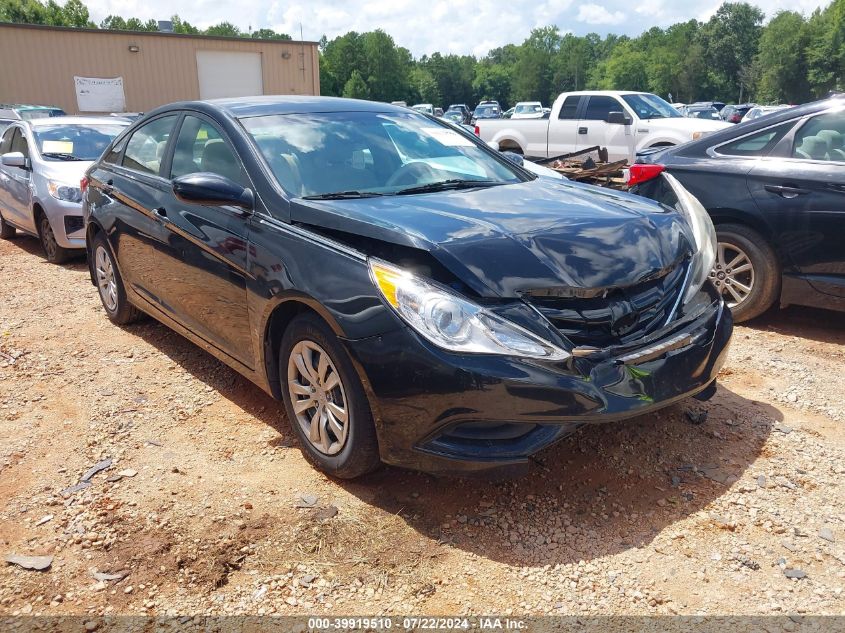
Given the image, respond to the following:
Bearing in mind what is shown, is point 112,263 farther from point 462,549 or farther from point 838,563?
point 838,563

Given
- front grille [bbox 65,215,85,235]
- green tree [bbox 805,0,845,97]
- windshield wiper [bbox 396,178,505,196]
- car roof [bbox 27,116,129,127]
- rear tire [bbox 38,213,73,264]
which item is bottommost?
rear tire [bbox 38,213,73,264]

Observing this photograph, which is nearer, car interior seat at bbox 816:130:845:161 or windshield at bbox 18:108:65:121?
car interior seat at bbox 816:130:845:161

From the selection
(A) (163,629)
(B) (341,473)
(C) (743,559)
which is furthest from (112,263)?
(C) (743,559)

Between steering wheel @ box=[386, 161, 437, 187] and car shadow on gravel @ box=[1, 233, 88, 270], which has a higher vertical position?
steering wheel @ box=[386, 161, 437, 187]

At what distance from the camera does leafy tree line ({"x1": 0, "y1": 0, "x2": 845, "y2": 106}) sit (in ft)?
238

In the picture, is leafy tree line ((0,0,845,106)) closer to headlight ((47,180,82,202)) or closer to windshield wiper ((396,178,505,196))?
headlight ((47,180,82,202))

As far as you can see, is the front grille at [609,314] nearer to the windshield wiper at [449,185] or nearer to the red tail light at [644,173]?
the windshield wiper at [449,185]

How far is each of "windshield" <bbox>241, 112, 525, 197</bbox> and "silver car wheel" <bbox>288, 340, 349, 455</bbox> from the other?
810mm

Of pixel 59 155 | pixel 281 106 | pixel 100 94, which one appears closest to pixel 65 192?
pixel 59 155

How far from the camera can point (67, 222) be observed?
751 cm

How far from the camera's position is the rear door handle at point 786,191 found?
475cm

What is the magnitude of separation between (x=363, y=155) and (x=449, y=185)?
49 centimetres

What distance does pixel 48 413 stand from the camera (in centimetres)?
399

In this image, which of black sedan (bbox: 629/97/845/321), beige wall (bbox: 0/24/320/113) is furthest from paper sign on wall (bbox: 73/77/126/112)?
black sedan (bbox: 629/97/845/321)
